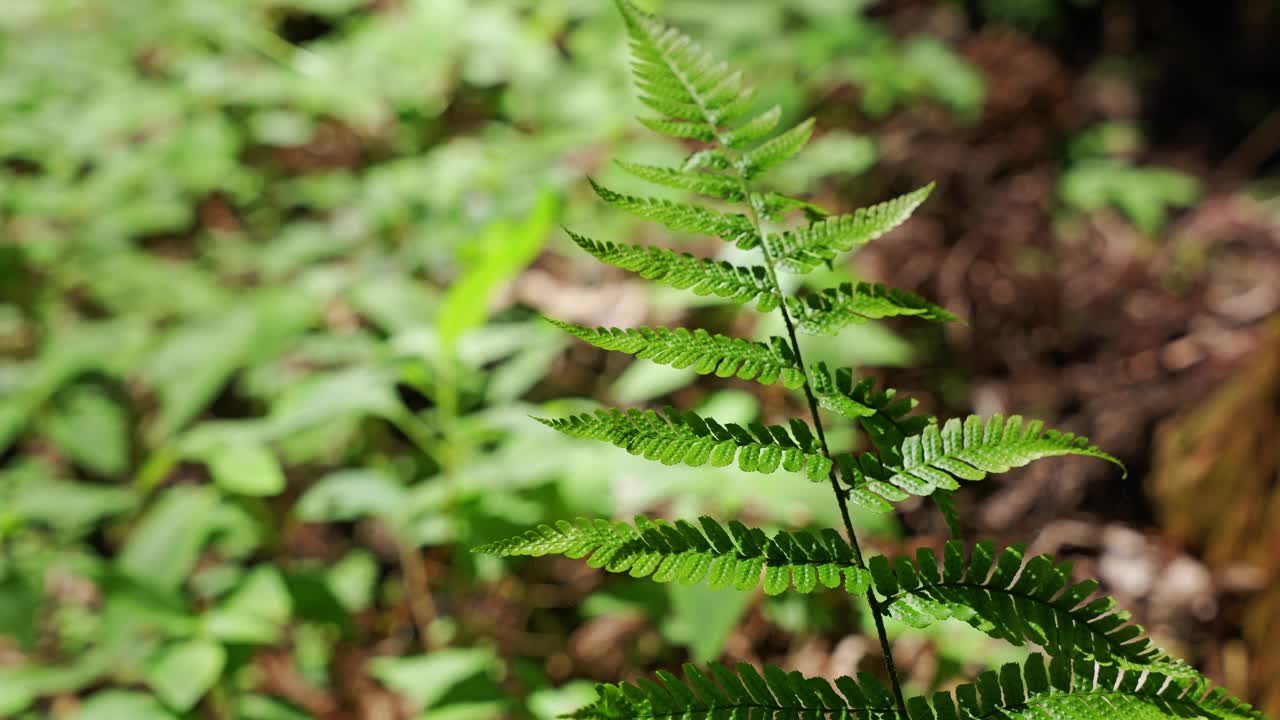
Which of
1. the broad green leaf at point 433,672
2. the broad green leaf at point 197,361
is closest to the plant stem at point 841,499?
the broad green leaf at point 433,672

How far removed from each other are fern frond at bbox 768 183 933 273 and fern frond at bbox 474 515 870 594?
33 cm

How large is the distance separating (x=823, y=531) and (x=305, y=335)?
7.62ft

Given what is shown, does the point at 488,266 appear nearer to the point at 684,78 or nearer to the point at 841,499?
the point at 684,78

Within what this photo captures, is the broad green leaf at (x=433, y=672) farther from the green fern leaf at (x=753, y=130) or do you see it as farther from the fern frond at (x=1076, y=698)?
the green fern leaf at (x=753, y=130)

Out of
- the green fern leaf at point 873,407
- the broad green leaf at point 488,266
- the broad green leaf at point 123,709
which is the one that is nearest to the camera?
the green fern leaf at point 873,407

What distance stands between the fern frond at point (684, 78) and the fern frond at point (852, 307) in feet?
0.85

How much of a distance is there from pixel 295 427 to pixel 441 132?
215 centimetres

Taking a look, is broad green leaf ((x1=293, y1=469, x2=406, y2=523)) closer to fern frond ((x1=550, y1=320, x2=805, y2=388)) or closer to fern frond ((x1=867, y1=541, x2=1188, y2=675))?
fern frond ((x1=550, y1=320, x2=805, y2=388))

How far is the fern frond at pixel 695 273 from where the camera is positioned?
1.03 metres

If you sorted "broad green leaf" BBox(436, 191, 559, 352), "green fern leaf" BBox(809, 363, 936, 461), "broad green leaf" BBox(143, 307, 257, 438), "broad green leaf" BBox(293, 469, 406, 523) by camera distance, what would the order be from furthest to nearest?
"broad green leaf" BBox(143, 307, 257, 438), "broad green leaf" BBox(293, 469, 406, 523), "broad green leaf" BBox(436, 191, 559, 352), "green fern leaf" BBox(809, 363, 936, 461)

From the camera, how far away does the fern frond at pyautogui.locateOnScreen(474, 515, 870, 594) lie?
950 millimetres

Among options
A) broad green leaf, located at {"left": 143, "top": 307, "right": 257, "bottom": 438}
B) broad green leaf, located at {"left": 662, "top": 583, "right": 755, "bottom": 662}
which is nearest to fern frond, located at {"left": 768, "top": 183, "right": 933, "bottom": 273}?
broad green leaf, located at {"left": 662, "top": 583, "right": 755, "bottom": 662}

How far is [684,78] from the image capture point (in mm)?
1150

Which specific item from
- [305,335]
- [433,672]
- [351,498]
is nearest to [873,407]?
[433,672]
